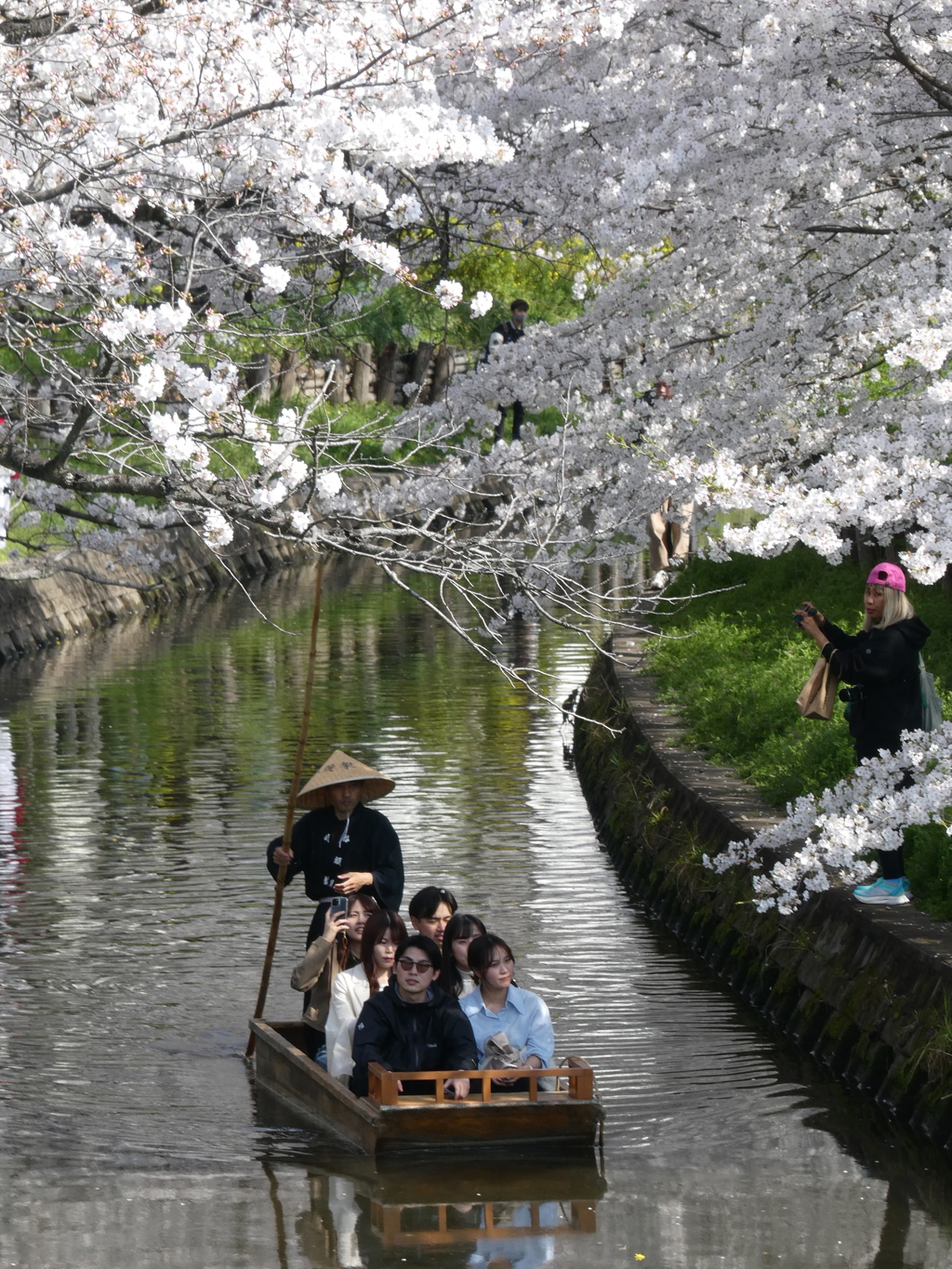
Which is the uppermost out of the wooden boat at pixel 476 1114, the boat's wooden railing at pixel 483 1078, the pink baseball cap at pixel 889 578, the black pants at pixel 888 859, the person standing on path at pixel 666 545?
the pink baseball cap at pixel 889 578

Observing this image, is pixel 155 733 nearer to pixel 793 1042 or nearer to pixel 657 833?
pixel 657 833

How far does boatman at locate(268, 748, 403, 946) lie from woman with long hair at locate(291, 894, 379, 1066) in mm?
179

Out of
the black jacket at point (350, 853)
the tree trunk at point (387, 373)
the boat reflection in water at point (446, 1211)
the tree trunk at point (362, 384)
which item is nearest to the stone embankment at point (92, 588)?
the tree trunk at point (362, 384)

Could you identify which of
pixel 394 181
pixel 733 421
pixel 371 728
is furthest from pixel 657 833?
pixel 371 728

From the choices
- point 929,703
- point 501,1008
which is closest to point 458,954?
point 501,1008

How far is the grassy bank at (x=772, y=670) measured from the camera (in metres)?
12.8

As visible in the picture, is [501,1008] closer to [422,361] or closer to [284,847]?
[284,847]

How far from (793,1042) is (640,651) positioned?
10.1 metres

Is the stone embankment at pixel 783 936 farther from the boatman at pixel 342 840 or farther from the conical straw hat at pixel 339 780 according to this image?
the conical straw hat at pixel 339 780

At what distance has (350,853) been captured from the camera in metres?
10.2

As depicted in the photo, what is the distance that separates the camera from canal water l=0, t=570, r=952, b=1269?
327 inches

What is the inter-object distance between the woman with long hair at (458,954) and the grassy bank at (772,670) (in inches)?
91.2

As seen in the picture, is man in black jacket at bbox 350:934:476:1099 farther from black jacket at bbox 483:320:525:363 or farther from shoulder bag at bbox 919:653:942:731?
black jacket at bbox 483:320:525:363

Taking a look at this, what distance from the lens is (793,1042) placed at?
1087 cm
